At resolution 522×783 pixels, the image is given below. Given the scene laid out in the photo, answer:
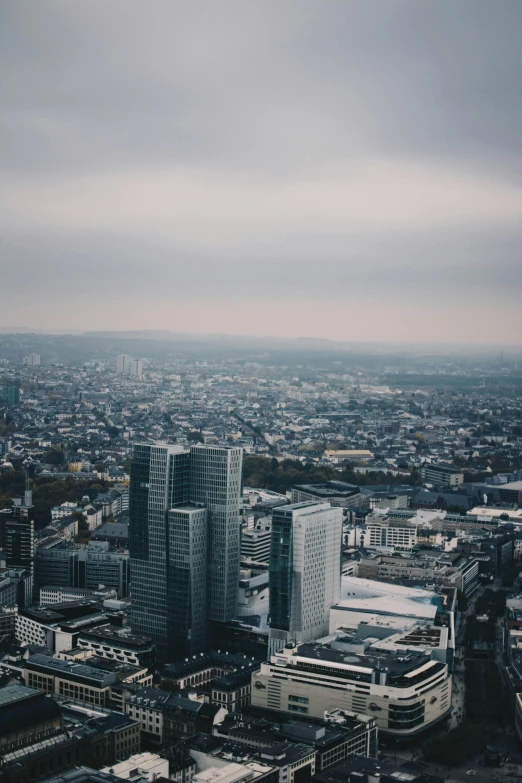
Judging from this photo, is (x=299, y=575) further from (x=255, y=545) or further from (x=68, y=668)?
(x=255, y=545)

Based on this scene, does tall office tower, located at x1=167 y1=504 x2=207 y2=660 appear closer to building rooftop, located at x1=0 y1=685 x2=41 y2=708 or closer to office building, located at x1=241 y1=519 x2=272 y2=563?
building rooftop, located at x1=0 y1=685 x2=41 y2=708

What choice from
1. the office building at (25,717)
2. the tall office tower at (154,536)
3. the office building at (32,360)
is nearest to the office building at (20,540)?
the tall office tower at (154,536)

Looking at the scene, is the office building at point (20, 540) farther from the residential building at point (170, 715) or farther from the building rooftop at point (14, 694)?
the building rooftop at point (14, 694)

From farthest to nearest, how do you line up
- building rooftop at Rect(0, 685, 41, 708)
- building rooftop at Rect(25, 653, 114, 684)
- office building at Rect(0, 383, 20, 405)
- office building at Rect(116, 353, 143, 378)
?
1. office building at Rect(116, 353, 143, 378)
2. office building at Rect(0, 383, 20, 405)
3. building rooftop at Rect(25, 653, 114, 684)
4. building rooftop at Rect(0, 685, 41, 708)

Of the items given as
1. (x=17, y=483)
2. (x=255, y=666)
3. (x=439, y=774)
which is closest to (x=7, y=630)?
(x=255, y=666)

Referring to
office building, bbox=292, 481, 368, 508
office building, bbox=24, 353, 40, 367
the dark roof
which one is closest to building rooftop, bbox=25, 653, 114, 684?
the dark roof

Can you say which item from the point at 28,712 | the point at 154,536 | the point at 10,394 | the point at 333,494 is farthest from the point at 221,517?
the point at 10,394

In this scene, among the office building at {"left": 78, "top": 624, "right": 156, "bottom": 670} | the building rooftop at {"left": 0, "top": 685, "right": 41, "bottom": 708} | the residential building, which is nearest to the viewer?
the building rooftop at {"left": 0, "top": 685, "right": 41, "bottom": 708}
